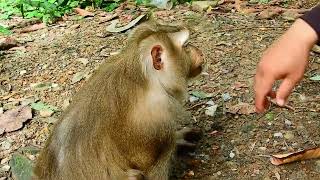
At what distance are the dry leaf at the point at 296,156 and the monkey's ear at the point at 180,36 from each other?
0.83m

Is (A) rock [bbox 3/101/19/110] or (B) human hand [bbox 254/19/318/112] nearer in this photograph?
(B) human hand [bbox 254/19/318/112]

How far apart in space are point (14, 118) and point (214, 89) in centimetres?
135

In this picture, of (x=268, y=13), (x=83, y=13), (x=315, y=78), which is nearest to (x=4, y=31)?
(x=83, y=13)

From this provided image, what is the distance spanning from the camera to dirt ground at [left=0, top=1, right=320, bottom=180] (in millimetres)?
3211

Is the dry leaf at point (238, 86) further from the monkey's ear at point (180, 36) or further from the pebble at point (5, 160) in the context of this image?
the pebble at point (5, 160)

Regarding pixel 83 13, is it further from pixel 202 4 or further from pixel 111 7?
pixel 202 4

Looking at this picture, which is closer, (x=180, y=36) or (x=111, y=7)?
(x=180, y=36)

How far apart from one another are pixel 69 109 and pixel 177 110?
57 cm

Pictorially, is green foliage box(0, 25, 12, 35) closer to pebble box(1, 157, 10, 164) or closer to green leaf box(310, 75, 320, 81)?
pebble box(1, 157, 10, 164)

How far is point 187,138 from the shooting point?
11.2ft

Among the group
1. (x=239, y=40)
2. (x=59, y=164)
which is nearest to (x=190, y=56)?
(x=59, y=164)

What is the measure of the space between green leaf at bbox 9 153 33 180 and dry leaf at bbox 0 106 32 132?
301 millimetres

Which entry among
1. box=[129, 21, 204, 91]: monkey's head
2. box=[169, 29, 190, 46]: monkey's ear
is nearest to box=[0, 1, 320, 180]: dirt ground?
box=[129, 21, 204, 91]: monkey's head

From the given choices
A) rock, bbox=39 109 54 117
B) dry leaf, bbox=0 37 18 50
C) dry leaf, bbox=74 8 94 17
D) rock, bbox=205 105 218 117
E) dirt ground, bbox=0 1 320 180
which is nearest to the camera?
dirt ground, bbox=0 1 320 180
